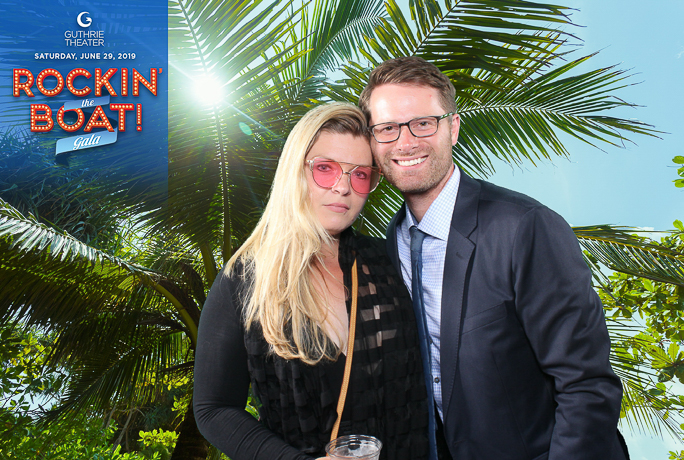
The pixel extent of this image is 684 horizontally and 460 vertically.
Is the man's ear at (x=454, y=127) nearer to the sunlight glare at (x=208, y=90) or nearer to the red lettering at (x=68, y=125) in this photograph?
the sunlight glare at (x=208, y=90)

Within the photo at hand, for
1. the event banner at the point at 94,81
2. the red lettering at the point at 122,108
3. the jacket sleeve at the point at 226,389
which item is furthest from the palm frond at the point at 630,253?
the red lettering at the point at 122,108

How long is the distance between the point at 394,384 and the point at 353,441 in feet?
1.09

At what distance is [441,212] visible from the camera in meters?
1.85

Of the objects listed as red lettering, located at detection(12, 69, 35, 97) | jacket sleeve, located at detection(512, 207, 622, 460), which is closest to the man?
jacket sleeve, located at detection(512, 207, 622, 460)

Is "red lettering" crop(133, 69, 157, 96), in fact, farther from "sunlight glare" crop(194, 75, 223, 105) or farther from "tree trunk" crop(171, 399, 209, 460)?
"tree trunk" crop(171, 399, 209, 460)

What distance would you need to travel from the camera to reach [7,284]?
127 inches

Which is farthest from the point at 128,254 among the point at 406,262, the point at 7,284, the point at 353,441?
the point at 353,441

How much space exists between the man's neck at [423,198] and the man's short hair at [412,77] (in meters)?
0.33

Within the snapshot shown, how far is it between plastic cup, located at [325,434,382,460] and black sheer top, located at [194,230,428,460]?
133 mm

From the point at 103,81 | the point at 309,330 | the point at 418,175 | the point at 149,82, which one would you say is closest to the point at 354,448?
the point at 309,330

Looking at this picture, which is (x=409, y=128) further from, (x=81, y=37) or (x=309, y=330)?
(x=81, y=37)

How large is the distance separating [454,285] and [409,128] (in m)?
0.68

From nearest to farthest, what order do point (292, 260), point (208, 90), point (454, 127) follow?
1. point (292, 260)
2. point (454, 127)
3. point (208, 90)

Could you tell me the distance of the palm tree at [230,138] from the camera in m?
→ 2.86
